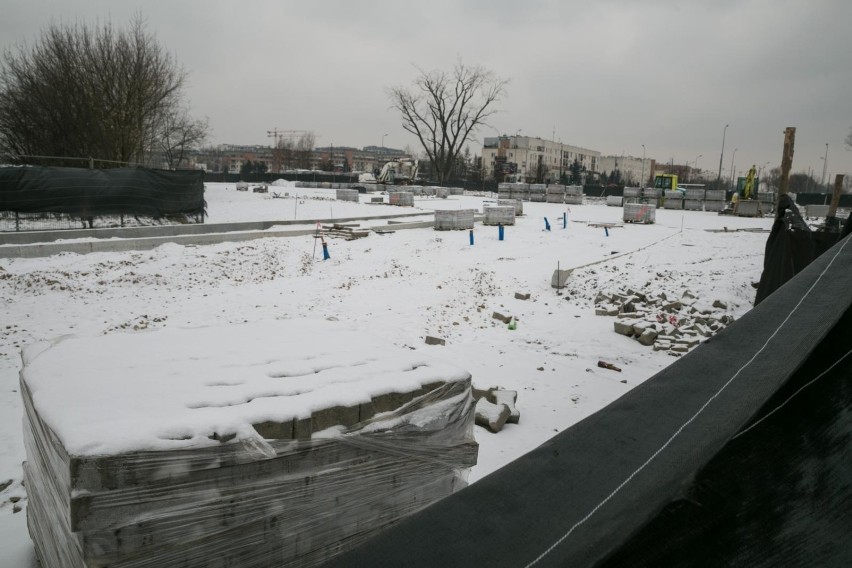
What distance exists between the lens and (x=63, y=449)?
77.7 inches

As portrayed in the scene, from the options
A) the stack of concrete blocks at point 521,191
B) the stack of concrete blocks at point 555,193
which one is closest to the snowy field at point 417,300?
the stack of concrete blocks at point 555,193

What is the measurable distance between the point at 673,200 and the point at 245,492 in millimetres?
44046

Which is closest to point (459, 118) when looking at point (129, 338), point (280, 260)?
point (280, 260)

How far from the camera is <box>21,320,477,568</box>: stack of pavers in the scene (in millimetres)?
2018

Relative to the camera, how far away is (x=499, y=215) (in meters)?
23.9

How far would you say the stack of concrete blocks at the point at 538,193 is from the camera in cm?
4577

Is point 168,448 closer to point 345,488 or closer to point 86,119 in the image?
point 345,488

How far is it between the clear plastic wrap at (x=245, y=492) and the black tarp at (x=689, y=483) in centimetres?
112

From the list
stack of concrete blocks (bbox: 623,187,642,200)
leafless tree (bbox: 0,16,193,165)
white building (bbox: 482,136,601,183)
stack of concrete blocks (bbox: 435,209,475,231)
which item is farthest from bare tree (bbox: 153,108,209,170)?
white building (bbox: 482,136,601,183)

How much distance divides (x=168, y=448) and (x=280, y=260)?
12.9 metres

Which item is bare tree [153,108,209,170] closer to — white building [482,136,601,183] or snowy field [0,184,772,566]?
snowy field [0,184,772,566]

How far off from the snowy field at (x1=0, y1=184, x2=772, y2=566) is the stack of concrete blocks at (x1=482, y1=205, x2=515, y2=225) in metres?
5.55

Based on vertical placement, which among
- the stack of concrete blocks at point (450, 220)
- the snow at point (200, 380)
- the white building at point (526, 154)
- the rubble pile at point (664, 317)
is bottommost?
the rubble pile at point (664, 317)

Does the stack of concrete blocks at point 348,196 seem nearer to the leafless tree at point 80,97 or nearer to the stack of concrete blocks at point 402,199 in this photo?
the stack of concrete blocks at point 402,199
